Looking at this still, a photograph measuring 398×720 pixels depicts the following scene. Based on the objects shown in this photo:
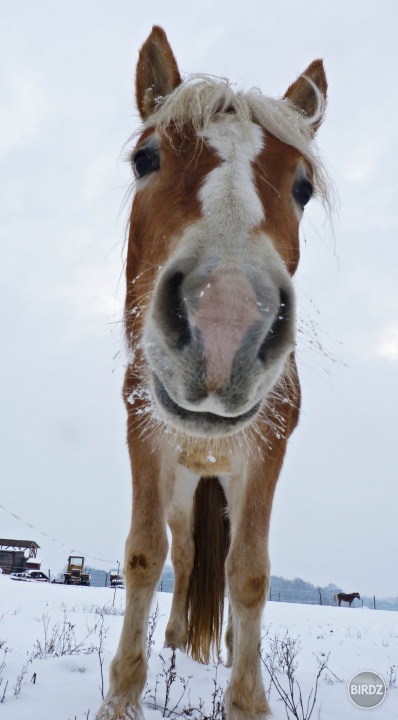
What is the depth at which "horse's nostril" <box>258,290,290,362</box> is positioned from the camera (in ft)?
5.06

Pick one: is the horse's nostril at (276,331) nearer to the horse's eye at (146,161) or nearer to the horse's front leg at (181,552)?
the horse's eye at (146,161)

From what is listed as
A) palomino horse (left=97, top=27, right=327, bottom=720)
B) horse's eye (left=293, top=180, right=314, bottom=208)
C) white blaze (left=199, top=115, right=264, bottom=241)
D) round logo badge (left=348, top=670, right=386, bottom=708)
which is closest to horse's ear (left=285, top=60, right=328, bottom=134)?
palomino horse (left=97, top=27, right=327, bottom=720)

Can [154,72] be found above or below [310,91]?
below

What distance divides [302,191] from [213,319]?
1435mm

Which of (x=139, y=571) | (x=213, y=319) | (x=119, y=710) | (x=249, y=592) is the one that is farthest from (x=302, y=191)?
(x=119, y=710)

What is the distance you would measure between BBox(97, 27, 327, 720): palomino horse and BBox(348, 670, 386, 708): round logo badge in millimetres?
634

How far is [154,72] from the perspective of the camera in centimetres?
296

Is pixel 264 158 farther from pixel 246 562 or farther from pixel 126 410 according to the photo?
pixel 246 562

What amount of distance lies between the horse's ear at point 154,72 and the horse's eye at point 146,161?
71 cm

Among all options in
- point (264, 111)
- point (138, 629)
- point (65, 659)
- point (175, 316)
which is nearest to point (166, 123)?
point (264, 111)

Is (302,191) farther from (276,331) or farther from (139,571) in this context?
(139,571)

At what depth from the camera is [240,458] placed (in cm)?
291

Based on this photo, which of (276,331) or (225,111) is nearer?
(276,331)

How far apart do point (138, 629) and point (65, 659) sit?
1.14 metres
